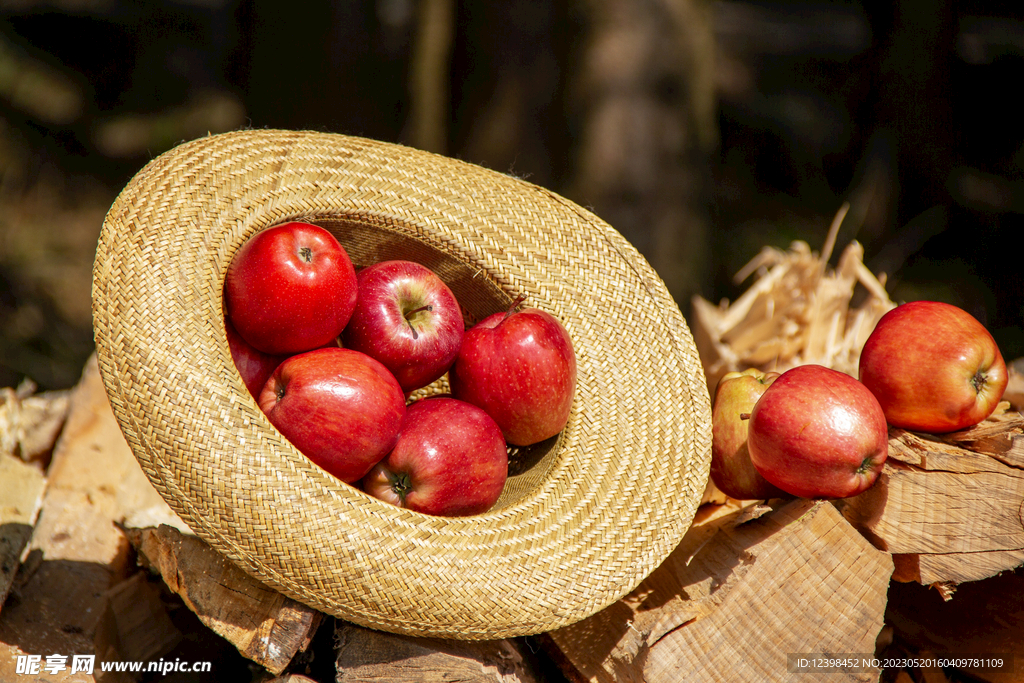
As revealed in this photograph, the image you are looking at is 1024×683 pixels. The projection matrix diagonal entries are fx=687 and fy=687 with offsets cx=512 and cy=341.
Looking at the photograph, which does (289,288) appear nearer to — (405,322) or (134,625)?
(405,322)

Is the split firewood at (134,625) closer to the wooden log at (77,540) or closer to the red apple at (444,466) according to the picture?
the wooden log at (77,540)

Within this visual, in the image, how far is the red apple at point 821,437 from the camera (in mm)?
1907

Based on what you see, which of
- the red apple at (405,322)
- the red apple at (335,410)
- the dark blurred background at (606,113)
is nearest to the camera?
the red apple at (335,410)

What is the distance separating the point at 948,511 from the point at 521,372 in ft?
Result: 4.30

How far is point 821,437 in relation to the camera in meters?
1.91

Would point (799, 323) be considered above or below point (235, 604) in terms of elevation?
above

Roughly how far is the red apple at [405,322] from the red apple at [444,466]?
16 cm

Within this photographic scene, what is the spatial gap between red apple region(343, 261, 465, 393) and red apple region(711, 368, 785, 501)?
0.95 m

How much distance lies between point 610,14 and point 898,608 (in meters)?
3.84

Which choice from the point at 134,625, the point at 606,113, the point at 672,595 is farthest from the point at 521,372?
the point at 606,113

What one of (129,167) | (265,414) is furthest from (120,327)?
(129,167)

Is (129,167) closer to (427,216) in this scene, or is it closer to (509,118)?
(509,118)

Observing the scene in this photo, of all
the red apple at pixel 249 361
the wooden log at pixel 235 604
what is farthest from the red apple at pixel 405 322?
the wooden log at pixel 235 604

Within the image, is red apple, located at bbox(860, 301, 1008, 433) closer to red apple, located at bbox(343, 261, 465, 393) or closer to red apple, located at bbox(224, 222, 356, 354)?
red apple, located at bbox(343, 261, 465, 393)
